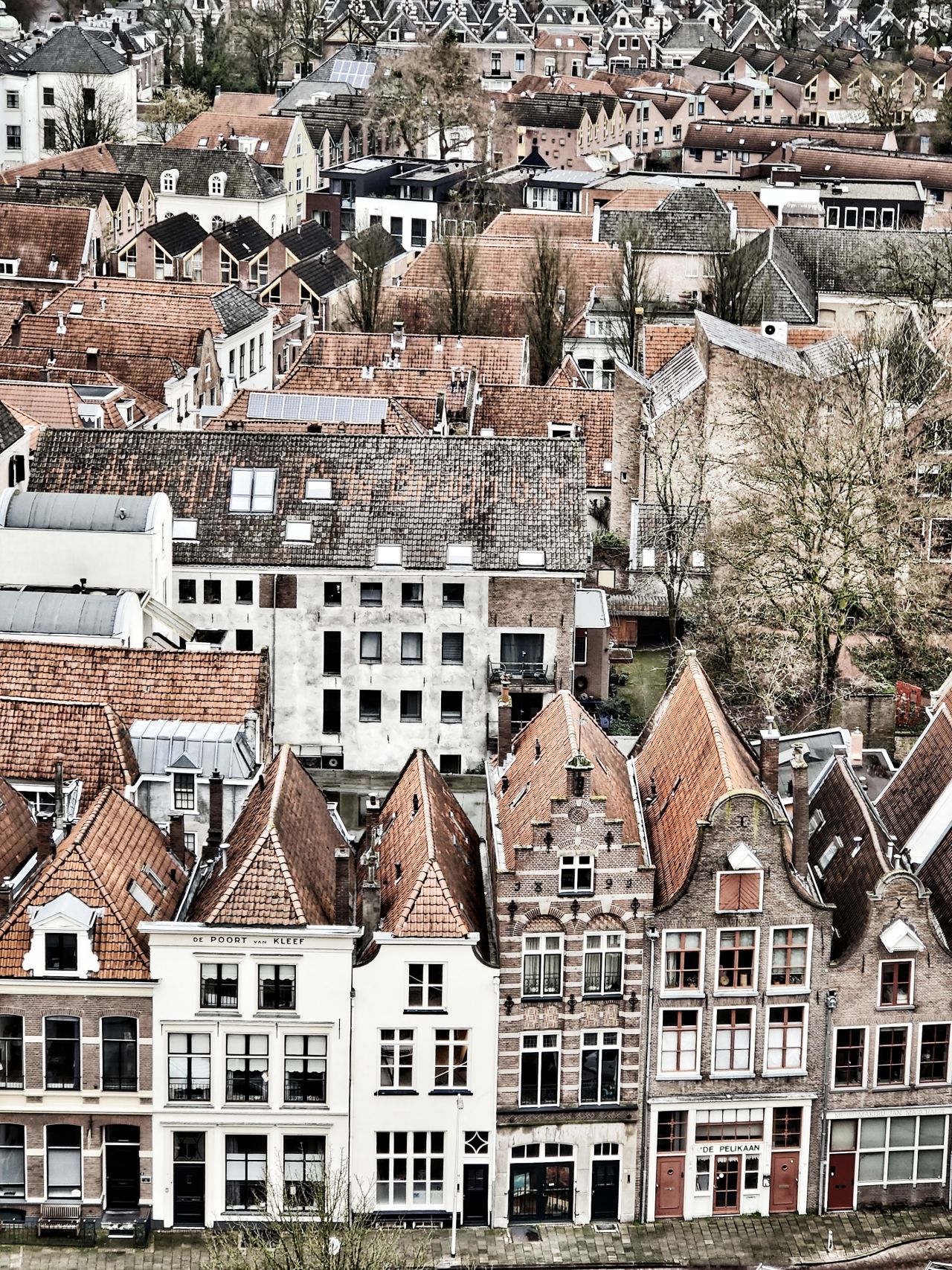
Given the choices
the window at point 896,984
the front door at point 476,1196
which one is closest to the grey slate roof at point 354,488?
the window at point 896,984

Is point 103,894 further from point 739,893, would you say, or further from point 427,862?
point 739,893

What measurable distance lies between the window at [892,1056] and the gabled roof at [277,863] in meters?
Answer: 15.3

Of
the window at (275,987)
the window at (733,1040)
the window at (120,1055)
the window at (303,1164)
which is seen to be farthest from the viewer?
the window at (733,1040)

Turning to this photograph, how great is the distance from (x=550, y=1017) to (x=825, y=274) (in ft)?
305

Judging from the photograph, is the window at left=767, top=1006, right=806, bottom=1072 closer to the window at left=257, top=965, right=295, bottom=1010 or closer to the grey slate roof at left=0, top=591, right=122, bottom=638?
the window at left=257, top=965, right=295, bottom=1010

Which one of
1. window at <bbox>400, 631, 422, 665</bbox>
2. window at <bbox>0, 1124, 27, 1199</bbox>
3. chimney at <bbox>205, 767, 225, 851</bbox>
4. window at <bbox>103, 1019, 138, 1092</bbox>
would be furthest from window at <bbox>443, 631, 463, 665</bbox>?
window at <bbox>0, 1124, 27, 1199</bbox>

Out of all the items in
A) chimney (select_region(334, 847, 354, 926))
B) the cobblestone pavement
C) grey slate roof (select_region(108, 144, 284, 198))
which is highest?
grey slate roof (select_region(108, 144, 284, 198))

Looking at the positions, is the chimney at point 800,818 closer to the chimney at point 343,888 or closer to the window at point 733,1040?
the window at point 733,1040

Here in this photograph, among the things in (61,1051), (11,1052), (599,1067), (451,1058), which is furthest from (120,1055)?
(599,1067)

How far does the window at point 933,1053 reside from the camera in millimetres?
58781

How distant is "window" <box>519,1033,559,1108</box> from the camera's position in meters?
57.8

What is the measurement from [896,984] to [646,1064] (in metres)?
7.12

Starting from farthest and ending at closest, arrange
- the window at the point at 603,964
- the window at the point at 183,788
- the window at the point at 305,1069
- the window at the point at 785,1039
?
the window at the point at 183,788 < the window at the point at 785,1039 < the window at the point at 603,964 < the window at the point at 305,1069

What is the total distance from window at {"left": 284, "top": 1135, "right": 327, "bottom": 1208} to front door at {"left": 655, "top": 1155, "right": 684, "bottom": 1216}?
30.2 ft
